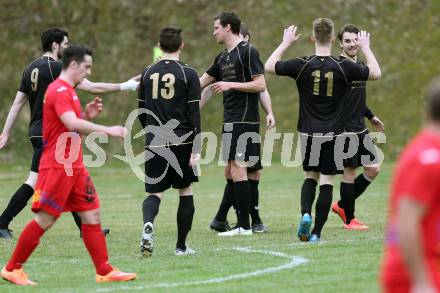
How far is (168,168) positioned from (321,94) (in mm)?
1981

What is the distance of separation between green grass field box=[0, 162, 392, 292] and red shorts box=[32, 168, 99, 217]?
0.60 m

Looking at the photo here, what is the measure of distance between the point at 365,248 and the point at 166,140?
2.12 m

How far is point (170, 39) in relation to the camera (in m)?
9.25

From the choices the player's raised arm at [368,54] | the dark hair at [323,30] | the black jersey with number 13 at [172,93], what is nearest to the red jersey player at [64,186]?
the black jersey with number 13 at [172,93]

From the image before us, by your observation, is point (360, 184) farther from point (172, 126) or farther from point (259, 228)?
point (172, 126)

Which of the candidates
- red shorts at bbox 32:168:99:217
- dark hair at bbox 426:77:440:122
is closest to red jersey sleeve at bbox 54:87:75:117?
red shorts at bbox 32:168:99:217

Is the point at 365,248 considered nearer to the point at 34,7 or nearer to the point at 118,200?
the point at 118,200

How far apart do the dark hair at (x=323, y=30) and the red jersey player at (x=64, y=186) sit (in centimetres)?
282

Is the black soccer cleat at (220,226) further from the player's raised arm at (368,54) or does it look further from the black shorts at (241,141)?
the player's raised arm at (368,54)

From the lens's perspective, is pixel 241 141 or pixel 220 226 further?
pixel 220 226

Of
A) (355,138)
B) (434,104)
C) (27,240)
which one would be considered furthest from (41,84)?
(434,104)

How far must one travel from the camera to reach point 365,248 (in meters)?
9.50

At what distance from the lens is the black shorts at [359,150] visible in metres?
11.3

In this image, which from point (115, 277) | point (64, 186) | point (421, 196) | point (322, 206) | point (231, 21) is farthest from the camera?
point (231, 21)
